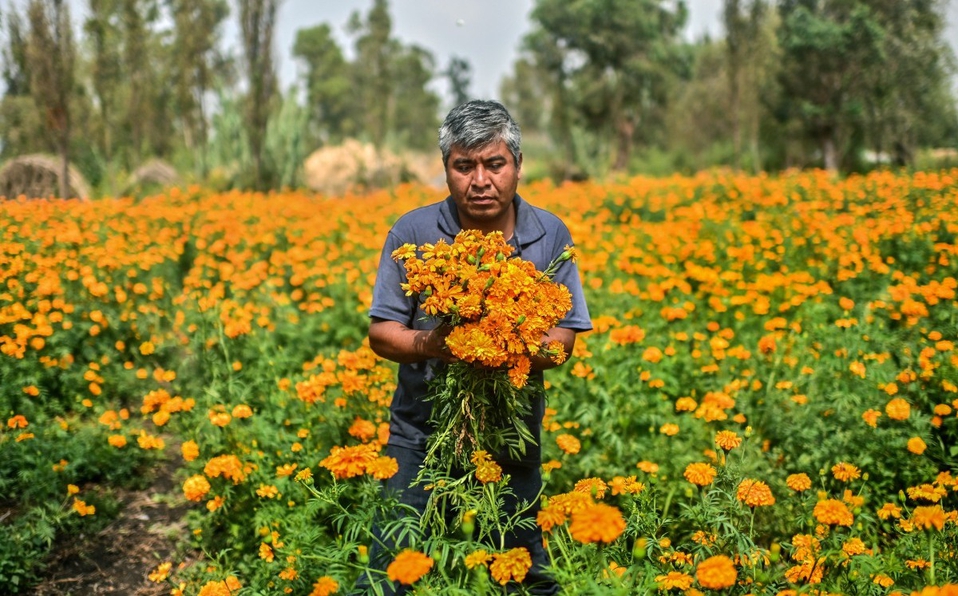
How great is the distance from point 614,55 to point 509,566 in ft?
85.1

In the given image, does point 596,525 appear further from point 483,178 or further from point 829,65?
point 829,65

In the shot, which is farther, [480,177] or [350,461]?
[480,177]

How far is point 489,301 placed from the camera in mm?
1396

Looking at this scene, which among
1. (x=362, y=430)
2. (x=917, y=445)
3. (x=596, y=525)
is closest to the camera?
(x=596, y=525)

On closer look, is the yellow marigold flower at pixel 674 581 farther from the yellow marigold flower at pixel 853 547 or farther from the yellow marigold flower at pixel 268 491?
the yellow marigold flower at pixel 268 491

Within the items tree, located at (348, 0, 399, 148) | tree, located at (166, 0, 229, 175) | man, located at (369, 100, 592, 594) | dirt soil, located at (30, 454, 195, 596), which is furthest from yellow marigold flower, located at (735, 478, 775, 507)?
tree, located at (166, 0, 229, 175)

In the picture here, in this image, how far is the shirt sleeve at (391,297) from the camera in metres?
1.80

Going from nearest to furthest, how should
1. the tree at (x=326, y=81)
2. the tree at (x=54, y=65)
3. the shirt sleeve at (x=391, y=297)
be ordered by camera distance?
the shirt sleeve at (x=391, y=297), the tree at (x=54, y=65), the tree at (x=326, y=81)

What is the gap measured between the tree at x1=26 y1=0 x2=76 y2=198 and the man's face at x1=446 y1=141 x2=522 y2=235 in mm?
8911

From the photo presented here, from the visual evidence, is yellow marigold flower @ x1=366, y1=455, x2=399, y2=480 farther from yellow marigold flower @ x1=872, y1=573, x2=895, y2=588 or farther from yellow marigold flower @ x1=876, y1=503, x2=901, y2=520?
yellow marigold flower @ x1=876, y1=503, x2=901, y2=520

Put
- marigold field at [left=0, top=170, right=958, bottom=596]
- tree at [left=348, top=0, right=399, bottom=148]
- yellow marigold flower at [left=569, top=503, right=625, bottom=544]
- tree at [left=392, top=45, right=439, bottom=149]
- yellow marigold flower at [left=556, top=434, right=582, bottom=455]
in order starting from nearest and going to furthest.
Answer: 1. yellow marigold flower at [left=569, top=503, right=625, bottom=544]
2. marigold field at [left=0, top=170, right=958, bottom=596]
3. yellow marigold flower at [left=556, top=434, right=582, bottom=455]
4. tree at [left=348, top=0, right=399, bottom=148]
5. tree at [left=392, top=45, right=439, bottom=149]

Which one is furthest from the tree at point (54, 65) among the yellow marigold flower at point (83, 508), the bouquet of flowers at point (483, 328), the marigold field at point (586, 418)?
the bouquet of flowers at point (483, 328)

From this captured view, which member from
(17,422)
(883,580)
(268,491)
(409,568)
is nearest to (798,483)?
(883,580)

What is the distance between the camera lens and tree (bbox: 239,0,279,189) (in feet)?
36.2
